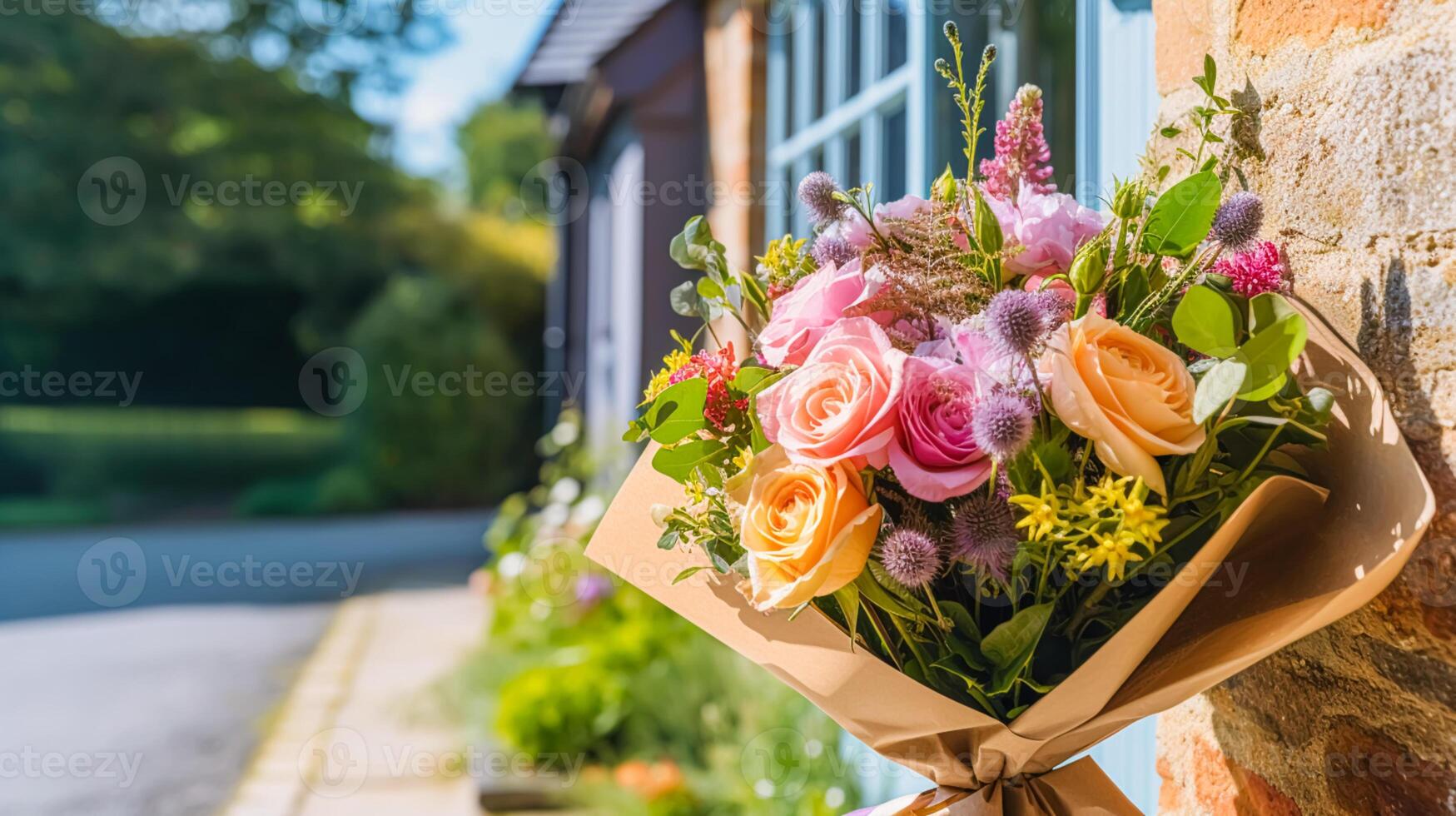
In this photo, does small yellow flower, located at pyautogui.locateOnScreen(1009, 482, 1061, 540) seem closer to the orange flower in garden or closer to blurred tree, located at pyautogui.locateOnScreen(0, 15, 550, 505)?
the orange flower in garden

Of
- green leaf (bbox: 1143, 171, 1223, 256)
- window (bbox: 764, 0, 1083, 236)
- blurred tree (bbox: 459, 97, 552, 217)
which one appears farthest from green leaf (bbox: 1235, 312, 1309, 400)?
blurred tree (bbox: 459, 97, 552, 217)

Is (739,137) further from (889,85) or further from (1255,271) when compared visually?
(1255,271)

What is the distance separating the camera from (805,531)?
799 mm

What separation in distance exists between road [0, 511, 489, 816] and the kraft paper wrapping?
3694mm

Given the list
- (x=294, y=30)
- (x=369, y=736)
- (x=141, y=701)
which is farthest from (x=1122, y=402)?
(x=294, y=30)

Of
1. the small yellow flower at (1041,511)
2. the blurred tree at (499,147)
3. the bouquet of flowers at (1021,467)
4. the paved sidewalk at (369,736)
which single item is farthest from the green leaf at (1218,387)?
the blurred tree at (499,147)

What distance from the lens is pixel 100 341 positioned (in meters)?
14.2

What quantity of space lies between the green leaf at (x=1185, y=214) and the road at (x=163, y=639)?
4049mm

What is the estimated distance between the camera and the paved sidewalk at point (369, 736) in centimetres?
380

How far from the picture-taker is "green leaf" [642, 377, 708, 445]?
36.9 inches

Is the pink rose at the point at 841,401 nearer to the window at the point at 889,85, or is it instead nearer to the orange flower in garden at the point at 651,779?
the window at the point at 889,85

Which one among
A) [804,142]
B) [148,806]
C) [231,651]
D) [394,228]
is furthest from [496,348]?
[804,142]

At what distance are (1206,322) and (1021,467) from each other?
0.17 m

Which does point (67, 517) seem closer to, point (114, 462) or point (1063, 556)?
point (114, 462)
